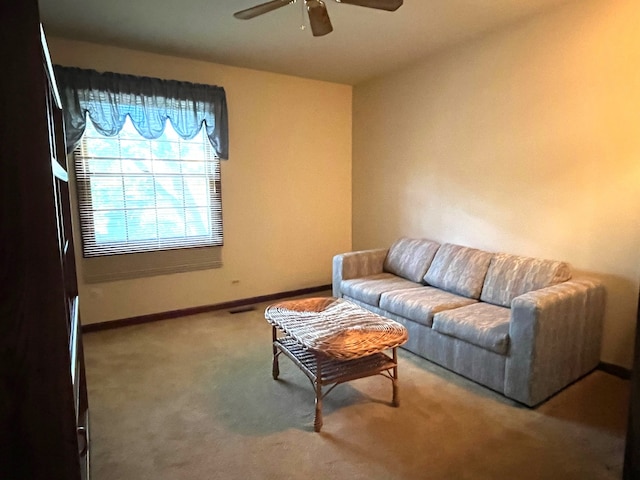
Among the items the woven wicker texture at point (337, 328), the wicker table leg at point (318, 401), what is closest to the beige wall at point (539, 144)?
the woven wicker texture at point (337, 328)

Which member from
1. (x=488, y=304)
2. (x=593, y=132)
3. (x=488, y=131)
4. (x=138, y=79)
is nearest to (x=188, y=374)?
(x=488, y=304)

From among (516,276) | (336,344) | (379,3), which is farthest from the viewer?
(516,276)

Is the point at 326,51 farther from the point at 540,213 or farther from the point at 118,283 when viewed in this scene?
the point at 118,283

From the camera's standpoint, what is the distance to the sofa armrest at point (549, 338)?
234 cm

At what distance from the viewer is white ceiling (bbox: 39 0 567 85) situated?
283cm

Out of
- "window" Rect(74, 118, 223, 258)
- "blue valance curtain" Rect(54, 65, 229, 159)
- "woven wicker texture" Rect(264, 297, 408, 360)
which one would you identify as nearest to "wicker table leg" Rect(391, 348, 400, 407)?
"woven wicker texture" Rect(264, 297, 408, 360)

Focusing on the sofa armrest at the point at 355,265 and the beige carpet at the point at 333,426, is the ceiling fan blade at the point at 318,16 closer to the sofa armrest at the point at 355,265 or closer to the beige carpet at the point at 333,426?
the sofa armrest at the point at 355,265

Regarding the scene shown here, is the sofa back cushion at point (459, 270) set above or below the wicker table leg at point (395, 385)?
above

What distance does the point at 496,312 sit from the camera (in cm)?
288

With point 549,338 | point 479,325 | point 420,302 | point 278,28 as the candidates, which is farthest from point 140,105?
point 549,338

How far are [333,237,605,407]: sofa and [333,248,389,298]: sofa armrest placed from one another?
0.02 metres

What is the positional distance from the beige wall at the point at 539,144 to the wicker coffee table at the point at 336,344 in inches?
63.9

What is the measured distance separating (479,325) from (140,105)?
3.48m

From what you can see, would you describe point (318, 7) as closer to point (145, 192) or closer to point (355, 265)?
point (355, 265)
